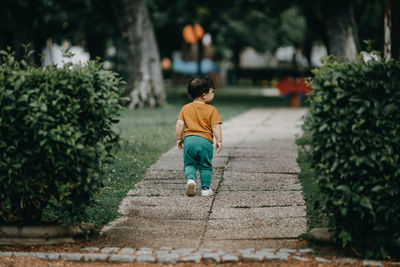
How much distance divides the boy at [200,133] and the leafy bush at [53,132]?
1.69 meters

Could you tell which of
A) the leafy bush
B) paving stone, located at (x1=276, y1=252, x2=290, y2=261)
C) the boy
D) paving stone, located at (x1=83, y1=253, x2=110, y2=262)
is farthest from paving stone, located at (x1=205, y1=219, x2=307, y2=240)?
the leafy bush

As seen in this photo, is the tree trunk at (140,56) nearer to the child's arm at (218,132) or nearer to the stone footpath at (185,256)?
the child's arm at (218,132)

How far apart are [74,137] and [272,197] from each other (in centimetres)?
248

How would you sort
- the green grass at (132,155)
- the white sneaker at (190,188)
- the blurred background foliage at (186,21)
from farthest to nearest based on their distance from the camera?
the blurred background foliage at (186,21)
the white sneaker at (190,188)
the green grass at (132,155)

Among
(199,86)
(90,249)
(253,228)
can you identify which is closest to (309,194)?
(253,228)

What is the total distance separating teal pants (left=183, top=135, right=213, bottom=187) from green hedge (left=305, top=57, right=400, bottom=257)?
79.7 inches

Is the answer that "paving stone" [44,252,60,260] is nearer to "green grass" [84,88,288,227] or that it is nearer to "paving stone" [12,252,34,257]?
"paving stone" [12,252,34,257]

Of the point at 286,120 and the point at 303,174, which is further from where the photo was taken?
the point at 286,120

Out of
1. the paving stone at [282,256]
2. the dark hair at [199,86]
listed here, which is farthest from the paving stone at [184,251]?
the dark hair at [199,86]

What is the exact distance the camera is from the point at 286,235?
4.78 metres

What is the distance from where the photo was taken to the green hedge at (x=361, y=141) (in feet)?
13.3

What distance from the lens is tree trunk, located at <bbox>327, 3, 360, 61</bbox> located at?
18.5 metres

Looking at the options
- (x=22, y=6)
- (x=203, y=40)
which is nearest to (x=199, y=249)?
(x=22, y=6)

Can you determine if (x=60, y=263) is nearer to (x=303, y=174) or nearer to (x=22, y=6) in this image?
(x=303, y=174)
